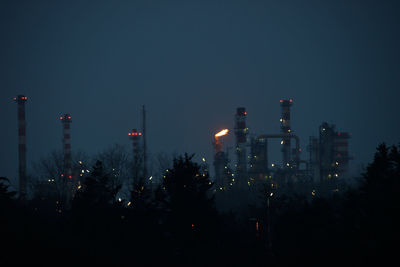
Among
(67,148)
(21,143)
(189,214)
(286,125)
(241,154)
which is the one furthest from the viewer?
(286,125)

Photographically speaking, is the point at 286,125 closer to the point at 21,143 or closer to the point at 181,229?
the point at 21,143

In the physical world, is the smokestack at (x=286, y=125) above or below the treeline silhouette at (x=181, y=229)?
above

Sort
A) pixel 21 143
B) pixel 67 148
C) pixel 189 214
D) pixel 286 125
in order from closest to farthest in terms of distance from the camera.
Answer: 1. pixel 189 214
2. pixel 21 143
3. pixel 67 148
4. pixel 286 125

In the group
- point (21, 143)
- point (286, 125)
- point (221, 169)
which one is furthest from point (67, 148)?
point (286, 125)

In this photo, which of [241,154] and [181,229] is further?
[241,154]

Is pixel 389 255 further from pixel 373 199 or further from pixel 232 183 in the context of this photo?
pixel 232 183

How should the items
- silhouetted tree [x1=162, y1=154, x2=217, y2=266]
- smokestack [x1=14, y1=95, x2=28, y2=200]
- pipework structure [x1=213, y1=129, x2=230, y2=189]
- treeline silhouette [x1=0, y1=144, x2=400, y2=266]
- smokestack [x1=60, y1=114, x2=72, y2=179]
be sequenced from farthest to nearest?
pipework structure [x1=213, y1=129, x2=230, y2=189], smokestack [x1=14, y1=95, x2=28, y2=200], smokestack [x1=60, y1=114, x2=72, y2=179], silhouetted tree [x1=162, y1=154, x2=217, y2=266], treeline silhouette [x1=0, y1=144, x2=400, y2=266]

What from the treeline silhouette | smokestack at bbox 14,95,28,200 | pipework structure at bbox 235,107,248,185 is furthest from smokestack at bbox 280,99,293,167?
the treeline silhouette

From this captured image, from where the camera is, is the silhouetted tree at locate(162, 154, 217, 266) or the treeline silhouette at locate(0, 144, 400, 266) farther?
the silhouetted tree at locate(162, 154, 217, 266)

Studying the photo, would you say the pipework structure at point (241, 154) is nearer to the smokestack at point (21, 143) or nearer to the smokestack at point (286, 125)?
the smokestack at point (286, 125)

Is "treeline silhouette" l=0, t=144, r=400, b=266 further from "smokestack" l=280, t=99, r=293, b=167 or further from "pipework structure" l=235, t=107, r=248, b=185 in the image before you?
"smokestack" l=280, t=99, r=293, b=167

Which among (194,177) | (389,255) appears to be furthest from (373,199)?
(194,177)

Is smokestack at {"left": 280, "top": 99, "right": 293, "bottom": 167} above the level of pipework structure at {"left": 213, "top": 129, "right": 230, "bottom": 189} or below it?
above

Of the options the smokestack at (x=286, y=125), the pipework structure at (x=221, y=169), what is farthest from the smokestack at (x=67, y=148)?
the smokestack at (x=286, y=125)
